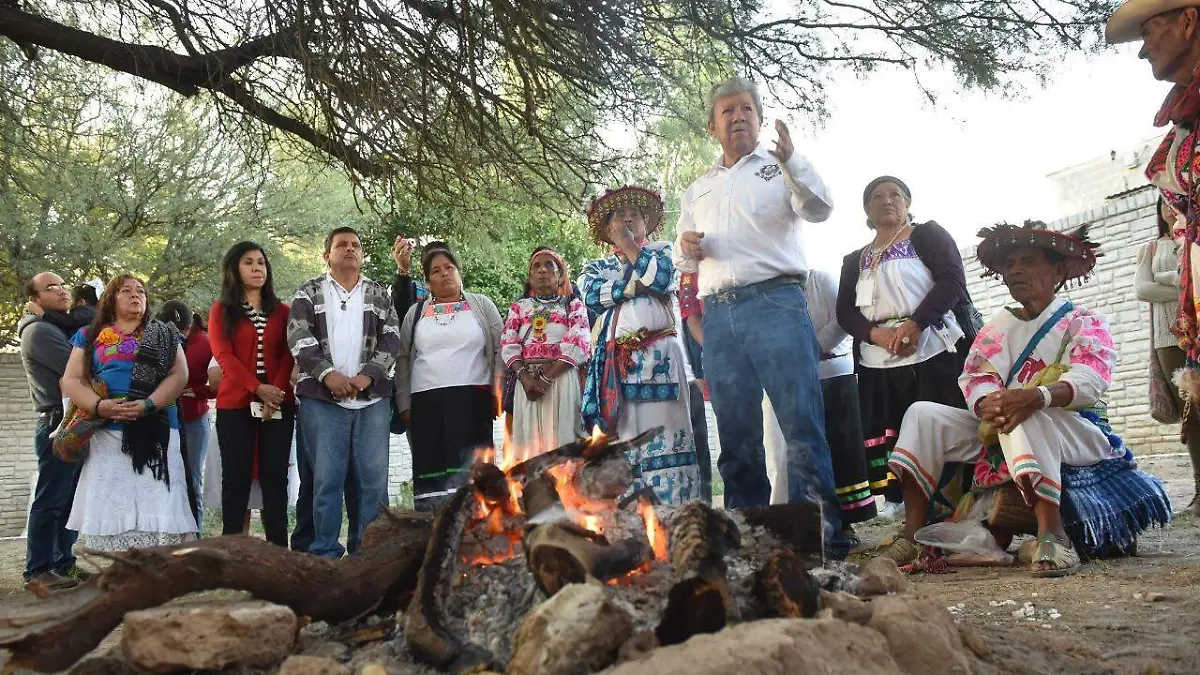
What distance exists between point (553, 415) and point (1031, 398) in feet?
8.37

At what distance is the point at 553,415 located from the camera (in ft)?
16.7

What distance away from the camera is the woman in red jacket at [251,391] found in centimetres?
467

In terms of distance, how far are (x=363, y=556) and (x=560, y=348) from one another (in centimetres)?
262

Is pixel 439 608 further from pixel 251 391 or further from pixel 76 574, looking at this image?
pixel 76 574

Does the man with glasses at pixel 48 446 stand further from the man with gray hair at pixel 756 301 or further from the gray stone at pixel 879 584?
the gray stone at pixel 879 584

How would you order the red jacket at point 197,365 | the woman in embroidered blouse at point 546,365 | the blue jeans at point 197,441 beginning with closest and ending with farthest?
1. the woman in embroidered blouse at point 546,365
2. the red jacket at point 197,365
3. the blue jeans at point 197,441

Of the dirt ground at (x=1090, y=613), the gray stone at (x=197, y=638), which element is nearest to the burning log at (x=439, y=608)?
the gray stone at (x=197, y=638)

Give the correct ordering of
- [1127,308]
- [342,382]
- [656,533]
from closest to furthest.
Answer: [656,533], [342,382], [1127,308]

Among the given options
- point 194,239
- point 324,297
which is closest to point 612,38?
point 324,297

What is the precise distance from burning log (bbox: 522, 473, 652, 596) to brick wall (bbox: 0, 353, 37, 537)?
1235 cm

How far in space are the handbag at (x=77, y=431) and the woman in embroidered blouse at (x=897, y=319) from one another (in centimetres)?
419

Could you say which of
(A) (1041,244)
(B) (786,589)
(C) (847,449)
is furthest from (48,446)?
(A) (1041,244)

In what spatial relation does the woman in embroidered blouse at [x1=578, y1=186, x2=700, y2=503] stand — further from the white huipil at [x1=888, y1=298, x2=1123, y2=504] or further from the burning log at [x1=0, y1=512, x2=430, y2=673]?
the burning log at [x1=0, y1=512, x2=430, y2=673]

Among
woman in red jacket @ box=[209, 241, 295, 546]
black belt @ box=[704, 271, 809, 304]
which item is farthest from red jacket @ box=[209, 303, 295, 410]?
black belt @ box=[704, 271, 809, 304]
